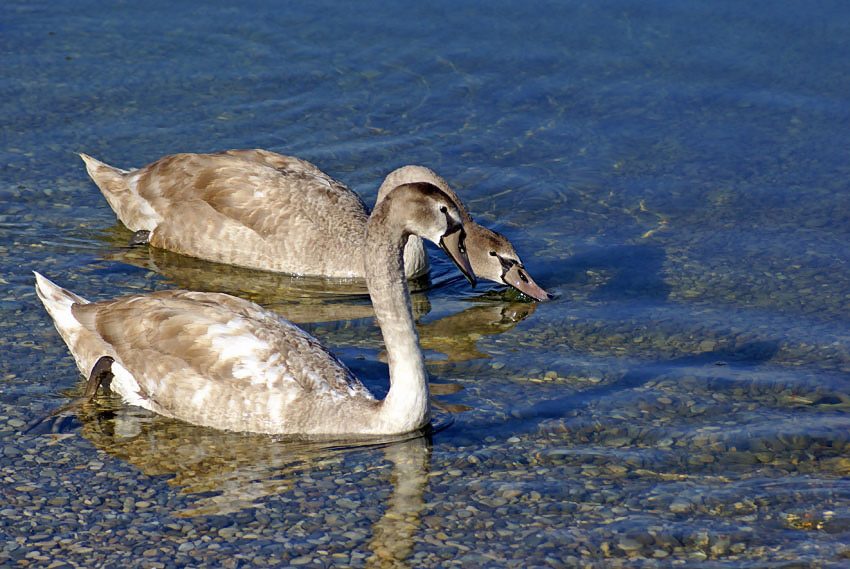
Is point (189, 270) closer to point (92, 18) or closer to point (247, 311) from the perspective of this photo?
point (247, 311)

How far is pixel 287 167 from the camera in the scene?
12422 mm

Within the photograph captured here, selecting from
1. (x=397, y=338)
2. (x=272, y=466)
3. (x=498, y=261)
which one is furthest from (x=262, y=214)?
(x=272, y=466)

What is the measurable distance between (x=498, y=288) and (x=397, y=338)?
3.68 m

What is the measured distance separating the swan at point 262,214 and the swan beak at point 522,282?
1.53ft

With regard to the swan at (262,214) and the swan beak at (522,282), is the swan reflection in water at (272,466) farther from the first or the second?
the swan at (262,214)

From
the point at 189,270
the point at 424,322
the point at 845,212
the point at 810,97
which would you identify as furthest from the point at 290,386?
the point at 810,97

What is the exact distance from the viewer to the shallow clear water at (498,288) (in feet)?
24.7

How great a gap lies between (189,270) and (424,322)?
8.92 feet

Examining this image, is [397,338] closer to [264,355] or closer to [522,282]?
[264,355]

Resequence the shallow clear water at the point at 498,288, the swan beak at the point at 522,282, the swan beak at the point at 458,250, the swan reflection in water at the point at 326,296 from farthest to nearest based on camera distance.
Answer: the swan beak at the point at 522,282 → the swan reflection in water at the point at 326,296 → the swan beak at the point at 458,250 → the shallow clear water at the point at 498,288

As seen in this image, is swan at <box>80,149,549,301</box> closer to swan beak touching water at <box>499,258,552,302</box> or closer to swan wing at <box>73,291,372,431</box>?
swan beak touching water at <box>499,258,552,302</box>

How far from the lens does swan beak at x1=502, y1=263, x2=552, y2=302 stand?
11305mm

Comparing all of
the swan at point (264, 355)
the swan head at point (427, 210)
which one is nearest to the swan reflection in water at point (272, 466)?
the swan at point (264, 355)

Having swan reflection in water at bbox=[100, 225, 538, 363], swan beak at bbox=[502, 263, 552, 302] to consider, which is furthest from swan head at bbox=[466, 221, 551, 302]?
swan reflection in water at bbox=[100, 225, 538, 363]
